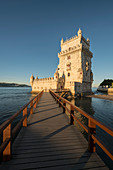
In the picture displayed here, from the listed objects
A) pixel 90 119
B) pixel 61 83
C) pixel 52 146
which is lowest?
pixel 52 146

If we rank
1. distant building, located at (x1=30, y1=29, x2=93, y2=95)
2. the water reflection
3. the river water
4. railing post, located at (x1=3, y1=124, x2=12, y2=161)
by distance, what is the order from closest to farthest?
railing post, located at (x1=3, y1=124, x2=12, y2=161) < the water reflection < the river water < distant building, located at (x1=30, y1=29, x2=93, y2=95)

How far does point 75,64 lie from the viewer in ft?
112

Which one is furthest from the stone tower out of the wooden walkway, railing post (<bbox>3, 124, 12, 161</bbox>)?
railing post (<bbox>3, 124, 12, 161</bbox>)

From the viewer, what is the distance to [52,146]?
2.67 meters

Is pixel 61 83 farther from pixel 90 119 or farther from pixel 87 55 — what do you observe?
pixel 90 119

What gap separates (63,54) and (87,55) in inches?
446

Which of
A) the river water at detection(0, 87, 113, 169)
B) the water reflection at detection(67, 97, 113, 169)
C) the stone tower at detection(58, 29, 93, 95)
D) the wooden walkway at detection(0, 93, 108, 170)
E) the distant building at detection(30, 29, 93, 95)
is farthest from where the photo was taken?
the distant building at detection(30, 29, 93, 95)

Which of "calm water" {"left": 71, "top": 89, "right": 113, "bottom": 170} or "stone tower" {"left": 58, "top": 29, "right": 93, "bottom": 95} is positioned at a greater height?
"stone tower" {"left": 58, "top": 29, "right": 93, "bottom": 95}

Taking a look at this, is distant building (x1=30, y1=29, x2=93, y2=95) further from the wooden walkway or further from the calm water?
the wooden walkway

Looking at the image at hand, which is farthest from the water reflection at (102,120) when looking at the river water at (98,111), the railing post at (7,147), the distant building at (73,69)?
the distant building at (73,69)

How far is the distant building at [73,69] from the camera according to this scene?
32.5m

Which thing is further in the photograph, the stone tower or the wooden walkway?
the stone tower

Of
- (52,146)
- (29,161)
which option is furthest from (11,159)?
(52,146)

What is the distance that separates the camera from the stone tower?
3231cm
